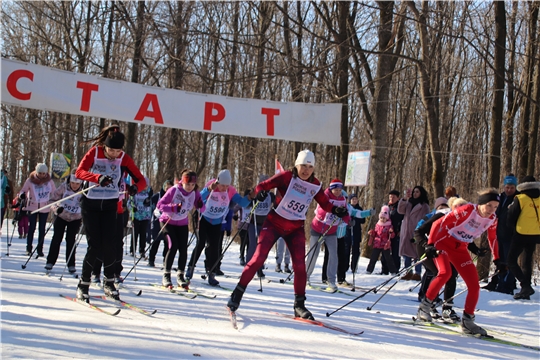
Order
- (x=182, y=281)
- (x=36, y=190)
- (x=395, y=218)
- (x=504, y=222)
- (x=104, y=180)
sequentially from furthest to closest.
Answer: (x=395, y=218), (x=36, y=190), (x=504, y=222), (x=182, y=281), (x=104, y=180)

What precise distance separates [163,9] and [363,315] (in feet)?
51.8

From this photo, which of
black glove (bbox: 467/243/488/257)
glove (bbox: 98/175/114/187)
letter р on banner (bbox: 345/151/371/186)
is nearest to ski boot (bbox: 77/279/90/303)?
glove (bbox: 98/175/114/187)

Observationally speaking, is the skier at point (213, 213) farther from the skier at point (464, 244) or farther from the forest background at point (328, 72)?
the forest background at point (328, 72)

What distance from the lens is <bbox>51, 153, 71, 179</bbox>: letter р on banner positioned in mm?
24656

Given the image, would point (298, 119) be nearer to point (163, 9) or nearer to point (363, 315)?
point (363, 315)

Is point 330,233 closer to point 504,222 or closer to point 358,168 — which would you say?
point 504,222

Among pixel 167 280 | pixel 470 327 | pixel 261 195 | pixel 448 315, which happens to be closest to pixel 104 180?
pixel 261 195

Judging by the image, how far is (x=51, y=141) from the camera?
33.3m

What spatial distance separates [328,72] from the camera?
21.2m

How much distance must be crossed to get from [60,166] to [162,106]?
1366cm

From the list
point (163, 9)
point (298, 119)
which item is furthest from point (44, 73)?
point (163, 9)

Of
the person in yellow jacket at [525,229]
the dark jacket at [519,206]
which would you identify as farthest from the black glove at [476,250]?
the dark jacket at [519,206]

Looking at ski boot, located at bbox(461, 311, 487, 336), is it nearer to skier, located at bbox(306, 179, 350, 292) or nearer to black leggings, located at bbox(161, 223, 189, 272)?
skier, located at bbox(306, 179, 350, 292)

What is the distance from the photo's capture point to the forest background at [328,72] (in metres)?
14.2
